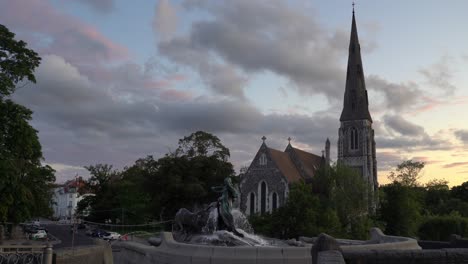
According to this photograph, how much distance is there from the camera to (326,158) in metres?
78.6

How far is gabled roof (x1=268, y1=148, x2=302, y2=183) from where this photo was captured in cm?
6506

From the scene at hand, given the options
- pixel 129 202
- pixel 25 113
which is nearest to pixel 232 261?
pixel 25 113

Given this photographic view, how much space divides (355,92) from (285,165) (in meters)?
20.8


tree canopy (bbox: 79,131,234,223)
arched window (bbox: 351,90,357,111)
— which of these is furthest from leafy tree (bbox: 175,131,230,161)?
arched window (bbox: 351,90,357,111)

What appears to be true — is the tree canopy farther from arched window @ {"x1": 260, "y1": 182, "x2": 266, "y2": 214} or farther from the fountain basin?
the fountain basin

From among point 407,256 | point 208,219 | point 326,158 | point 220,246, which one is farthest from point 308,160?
point 407,256

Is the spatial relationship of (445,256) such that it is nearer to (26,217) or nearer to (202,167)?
(26,217)

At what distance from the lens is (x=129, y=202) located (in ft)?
184

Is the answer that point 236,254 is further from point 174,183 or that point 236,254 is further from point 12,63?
point 174,183

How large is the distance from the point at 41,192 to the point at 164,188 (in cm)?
2648

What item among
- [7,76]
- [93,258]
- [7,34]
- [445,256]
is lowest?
[93,258]

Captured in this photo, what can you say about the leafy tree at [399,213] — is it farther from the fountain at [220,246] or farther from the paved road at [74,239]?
the paved road at [74,239]

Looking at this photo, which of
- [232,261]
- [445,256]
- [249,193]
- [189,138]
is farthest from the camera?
[249,193]

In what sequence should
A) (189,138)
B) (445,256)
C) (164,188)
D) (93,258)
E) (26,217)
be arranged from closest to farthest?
(445,256)
(93,258)
(26,217)
(164,188)
(189,138)
